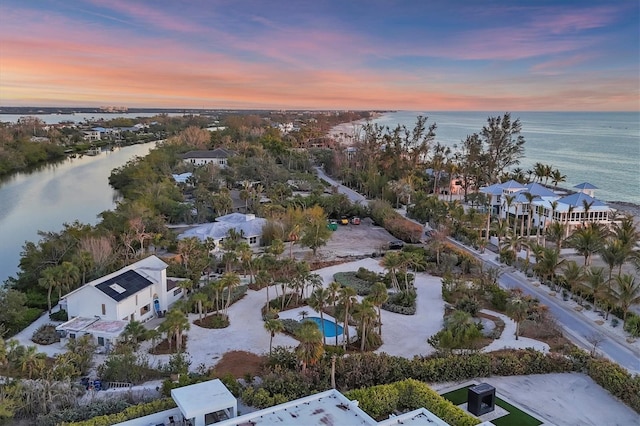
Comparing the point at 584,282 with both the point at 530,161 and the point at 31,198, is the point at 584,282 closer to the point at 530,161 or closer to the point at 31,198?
the point at 31,198

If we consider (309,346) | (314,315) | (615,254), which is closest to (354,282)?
(314,315)

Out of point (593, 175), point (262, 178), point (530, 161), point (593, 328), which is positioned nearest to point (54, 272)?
point (593, 328)

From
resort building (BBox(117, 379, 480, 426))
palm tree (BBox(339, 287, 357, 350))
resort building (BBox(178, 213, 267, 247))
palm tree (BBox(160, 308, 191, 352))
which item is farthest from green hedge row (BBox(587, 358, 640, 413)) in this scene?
resort building (BBox(178, 213, 267, 247))

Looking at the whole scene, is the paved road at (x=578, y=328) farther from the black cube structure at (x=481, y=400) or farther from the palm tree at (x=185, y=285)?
the palm tree at (x=185, y=285)

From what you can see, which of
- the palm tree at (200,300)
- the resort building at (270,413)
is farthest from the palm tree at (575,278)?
the palm tree at (200,300)

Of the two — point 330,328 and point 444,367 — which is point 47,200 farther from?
point 444,367


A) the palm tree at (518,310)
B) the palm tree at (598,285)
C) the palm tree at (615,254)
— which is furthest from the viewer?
the palm tree at (615,254)

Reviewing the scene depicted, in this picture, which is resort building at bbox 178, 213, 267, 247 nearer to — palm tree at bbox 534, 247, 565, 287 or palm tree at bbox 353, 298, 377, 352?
palm tree at bbox 353, 298, 377, 352
